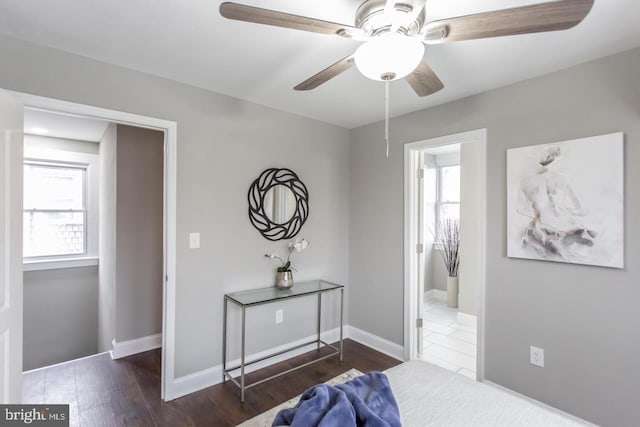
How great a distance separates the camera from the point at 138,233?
3.23m

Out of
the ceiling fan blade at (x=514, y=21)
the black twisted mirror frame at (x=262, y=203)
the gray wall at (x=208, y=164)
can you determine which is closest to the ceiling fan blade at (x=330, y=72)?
the ceiling fan blade at (x=514, y=21)

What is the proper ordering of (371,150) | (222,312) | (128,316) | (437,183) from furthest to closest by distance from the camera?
(437,183), (371,150), (128,316), (222,312)

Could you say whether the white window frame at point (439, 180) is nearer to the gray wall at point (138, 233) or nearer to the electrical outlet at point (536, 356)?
the electrical outlet at point (536, 356)

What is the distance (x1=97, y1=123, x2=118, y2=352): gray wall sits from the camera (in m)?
3.18

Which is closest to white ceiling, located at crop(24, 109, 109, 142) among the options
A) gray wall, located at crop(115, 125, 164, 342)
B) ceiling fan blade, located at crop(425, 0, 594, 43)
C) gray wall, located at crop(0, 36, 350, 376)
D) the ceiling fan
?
gray wall, located at crop(115, 125, 164, 342)

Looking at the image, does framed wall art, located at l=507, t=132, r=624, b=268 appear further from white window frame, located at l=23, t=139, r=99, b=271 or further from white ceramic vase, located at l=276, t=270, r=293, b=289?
white window frame, located at l=23, t=139, r=99, b=271

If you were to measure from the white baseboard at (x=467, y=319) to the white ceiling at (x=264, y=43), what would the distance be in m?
2.83

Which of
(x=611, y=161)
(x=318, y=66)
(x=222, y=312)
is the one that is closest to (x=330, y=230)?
(x=222, y=312)

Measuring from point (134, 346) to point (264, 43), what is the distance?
3086mm

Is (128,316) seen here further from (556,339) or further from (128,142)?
(556,339)

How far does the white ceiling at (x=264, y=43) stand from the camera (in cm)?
151

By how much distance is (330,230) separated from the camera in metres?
3.45

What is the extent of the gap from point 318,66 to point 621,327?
8.23 ft

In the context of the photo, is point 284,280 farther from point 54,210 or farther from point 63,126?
point 54,210
